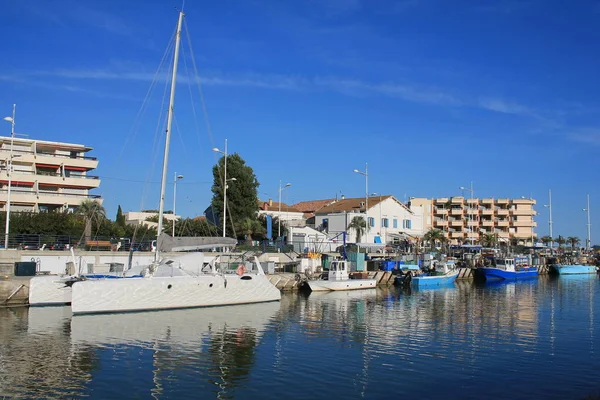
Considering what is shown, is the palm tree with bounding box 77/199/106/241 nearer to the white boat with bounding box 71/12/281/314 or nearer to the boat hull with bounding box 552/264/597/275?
the white boat with bounding box 71/12/281/314

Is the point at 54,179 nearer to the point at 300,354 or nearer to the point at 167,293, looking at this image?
the point at 167,293

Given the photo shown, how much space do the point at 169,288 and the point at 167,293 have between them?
1.10 ft

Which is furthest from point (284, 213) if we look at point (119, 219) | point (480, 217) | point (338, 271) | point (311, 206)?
point (480, 217)

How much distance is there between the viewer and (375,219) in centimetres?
8519

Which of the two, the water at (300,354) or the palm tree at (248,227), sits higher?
the palm tree at (248,227)

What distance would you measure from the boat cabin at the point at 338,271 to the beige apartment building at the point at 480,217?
229 ft

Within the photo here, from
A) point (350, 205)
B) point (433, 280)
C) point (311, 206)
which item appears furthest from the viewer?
point (311, 206)

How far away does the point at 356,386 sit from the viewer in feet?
60.0

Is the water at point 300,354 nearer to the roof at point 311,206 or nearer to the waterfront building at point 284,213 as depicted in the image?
the waterfront building at point 284,213

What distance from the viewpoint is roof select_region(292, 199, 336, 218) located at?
97625mm

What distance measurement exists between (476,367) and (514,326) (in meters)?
12.0

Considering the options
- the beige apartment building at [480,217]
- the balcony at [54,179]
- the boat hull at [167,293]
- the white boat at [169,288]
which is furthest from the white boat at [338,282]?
the beige apartment building at [480,217]

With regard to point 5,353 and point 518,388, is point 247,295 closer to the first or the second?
point 5,353

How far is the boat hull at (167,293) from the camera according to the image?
3302cm
